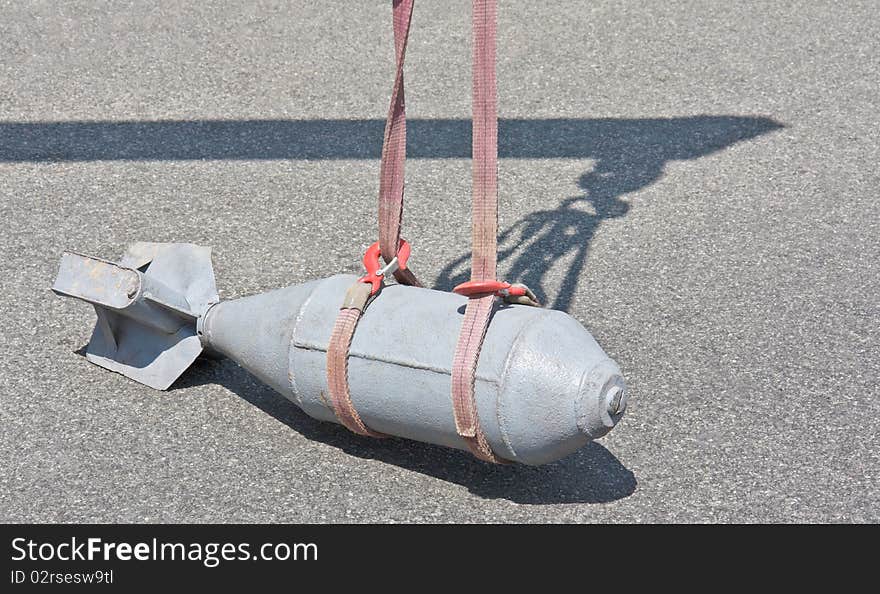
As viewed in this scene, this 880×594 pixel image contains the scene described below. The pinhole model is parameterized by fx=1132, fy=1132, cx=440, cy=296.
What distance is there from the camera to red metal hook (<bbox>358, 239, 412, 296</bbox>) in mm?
2912

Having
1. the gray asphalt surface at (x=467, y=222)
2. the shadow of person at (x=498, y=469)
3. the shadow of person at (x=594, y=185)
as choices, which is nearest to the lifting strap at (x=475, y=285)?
the shadow of person at (x=498, y=469)

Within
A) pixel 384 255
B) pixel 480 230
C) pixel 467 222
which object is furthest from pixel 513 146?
pixel 480 230

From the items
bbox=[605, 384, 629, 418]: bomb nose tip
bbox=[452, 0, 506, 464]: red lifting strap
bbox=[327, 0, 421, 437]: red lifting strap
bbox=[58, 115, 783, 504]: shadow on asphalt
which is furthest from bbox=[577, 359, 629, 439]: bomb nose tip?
bbox=[58, 115, 783, 504]: shadow on asphalt

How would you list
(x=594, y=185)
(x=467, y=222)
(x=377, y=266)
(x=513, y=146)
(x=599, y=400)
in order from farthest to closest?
(x=513, y=146)
(x=594, y=185)
(x=467, y=222)
(x=377, y=266)
(x=599, y=400)

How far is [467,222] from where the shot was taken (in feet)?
13.9

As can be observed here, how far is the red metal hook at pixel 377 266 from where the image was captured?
9.55ft

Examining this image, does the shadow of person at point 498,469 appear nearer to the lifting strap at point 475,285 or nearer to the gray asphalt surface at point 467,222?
the gray asphalt surface at point 467,222

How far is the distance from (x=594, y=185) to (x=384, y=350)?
6.45ft

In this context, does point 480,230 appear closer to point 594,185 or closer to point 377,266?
point 377,266

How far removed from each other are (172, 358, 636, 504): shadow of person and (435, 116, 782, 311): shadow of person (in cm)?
81

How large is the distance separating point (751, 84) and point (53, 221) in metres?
3.16

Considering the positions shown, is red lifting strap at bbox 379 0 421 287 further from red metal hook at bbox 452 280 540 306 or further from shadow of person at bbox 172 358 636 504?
shadow of person at bbox 172 358 636 504

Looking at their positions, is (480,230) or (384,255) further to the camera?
(384,255)

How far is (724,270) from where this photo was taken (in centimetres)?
391
